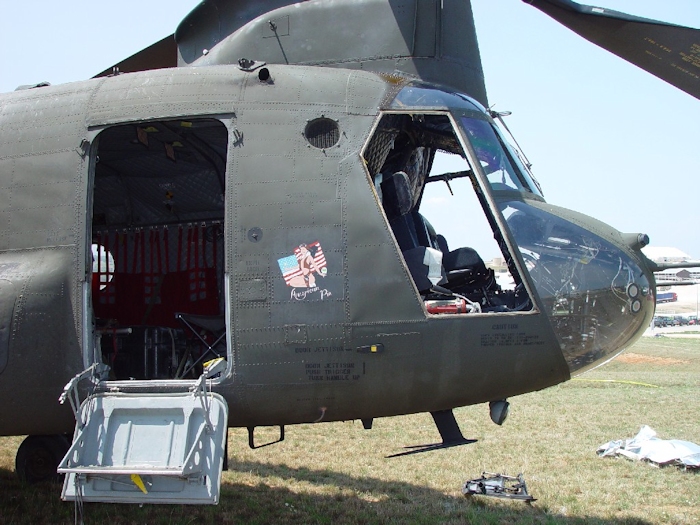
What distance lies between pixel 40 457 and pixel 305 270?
14.3 feet

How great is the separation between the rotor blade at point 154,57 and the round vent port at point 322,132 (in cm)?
311

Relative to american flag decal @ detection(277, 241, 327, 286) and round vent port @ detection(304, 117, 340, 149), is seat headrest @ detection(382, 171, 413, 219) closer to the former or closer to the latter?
round vent port @ detection(304, 117, 340, 149)

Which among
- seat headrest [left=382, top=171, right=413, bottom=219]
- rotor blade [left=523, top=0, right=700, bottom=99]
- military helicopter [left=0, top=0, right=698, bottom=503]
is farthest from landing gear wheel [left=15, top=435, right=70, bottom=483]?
rotor blade [left=523, top=0, right=700, bottom=99]

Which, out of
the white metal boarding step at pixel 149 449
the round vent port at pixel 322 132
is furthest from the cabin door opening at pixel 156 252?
the white metal boarding step at pixel 149 449

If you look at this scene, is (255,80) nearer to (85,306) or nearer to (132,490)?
(85,306)

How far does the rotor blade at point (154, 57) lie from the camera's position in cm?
754

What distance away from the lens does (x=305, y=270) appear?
4.81 meters

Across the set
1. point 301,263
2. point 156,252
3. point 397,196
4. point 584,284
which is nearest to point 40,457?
point 156,252

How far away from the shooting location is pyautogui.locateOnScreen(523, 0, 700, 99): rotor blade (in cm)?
543

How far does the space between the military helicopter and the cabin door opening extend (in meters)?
1.54

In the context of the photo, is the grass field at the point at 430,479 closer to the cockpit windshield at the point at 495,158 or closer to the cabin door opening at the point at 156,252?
the cabin door opening at the point at 156,252

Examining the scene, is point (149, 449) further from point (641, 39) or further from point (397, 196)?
point (641, 39)

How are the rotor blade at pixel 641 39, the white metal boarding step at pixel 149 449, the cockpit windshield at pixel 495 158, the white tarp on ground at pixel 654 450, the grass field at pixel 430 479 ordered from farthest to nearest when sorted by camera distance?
the white tarp on ground at pixel 654 450, the grass field at pixel 430 479, the rotor blade at pixel 641 39, the cockpit windshield at pixel 495 158, the white metal boarding step at pixel 149 449

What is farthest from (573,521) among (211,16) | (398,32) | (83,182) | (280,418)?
(211,16)
